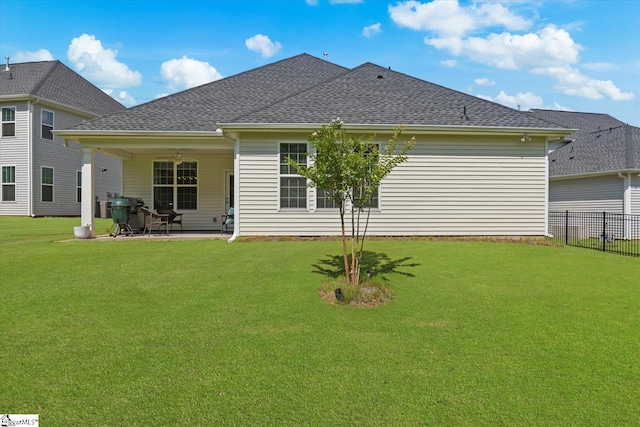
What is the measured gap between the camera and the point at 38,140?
20.9 meters

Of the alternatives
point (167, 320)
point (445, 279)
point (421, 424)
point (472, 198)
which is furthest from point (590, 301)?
point (472, 198)

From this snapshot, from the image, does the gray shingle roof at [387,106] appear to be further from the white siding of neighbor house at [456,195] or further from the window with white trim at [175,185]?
the window with white trim at [175,185]

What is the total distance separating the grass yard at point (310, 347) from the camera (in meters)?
2.61

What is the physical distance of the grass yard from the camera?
261 centimetres

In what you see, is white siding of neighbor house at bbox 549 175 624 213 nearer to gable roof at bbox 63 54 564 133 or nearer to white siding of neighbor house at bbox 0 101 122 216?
gable roof at bbox 63 54 564 133

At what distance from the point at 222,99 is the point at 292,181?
16.6 ft

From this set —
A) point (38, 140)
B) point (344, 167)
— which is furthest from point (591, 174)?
point (38, 140)

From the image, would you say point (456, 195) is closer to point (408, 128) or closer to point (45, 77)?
point (408, 128)

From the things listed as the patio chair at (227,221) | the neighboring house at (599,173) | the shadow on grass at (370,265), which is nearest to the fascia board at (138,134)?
the patio chair at (227,221)

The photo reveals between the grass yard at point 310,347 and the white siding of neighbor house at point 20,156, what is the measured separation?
16999 millimetres

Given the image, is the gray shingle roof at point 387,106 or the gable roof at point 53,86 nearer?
the gray shingle roof at point 387,106

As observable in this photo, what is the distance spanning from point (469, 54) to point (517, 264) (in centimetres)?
1179

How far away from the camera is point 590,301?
527cm

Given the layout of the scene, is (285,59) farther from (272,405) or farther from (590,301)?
(272,405)
